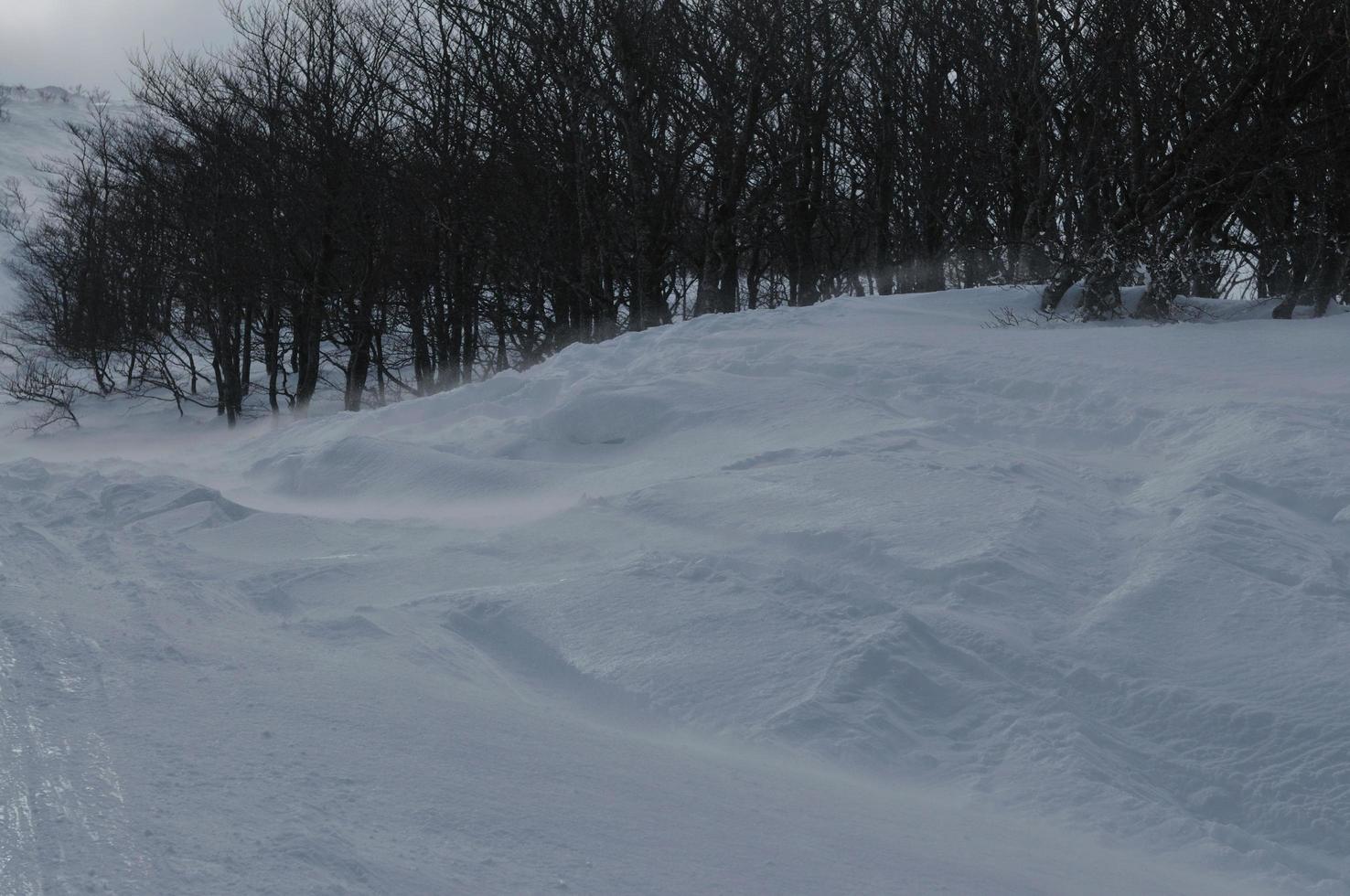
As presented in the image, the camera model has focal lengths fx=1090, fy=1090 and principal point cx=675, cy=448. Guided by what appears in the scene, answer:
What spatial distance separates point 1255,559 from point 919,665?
1.48 meters

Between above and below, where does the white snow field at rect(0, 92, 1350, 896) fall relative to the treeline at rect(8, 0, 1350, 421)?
below

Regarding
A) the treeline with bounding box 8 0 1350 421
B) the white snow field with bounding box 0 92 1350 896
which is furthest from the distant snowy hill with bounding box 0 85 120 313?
the white snow field with bounding box 0 92 1350 896

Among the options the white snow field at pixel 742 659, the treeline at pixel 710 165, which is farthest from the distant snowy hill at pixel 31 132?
the white snow field at pixel 742 659

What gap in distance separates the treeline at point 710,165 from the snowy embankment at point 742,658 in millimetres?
4315

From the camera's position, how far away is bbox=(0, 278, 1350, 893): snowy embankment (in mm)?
2238

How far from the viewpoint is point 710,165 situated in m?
17.2

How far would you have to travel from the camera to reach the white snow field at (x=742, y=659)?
7.32 feet

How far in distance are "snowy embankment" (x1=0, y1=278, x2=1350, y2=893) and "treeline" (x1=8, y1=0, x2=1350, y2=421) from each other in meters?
4.32

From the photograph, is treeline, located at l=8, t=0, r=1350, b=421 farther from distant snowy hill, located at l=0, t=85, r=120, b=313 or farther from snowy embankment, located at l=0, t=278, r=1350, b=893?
distant snowy hill, located at l=0, t=85, r=120, b=313

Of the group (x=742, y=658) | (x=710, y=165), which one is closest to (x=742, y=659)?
(x=742, y=658)

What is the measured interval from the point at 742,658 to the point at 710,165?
1472 cm

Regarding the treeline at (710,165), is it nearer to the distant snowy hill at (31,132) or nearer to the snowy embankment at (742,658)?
the snowy embankment at (742,658)

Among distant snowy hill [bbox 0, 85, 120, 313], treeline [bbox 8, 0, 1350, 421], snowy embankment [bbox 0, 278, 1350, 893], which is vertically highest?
distant snowy hill [bbox 0, 85, 120, 313]

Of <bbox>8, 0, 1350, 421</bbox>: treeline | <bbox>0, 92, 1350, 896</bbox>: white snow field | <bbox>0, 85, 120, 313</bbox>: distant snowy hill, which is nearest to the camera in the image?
<bbox>0, 92, 1350, 896</bbox>: white snow field
